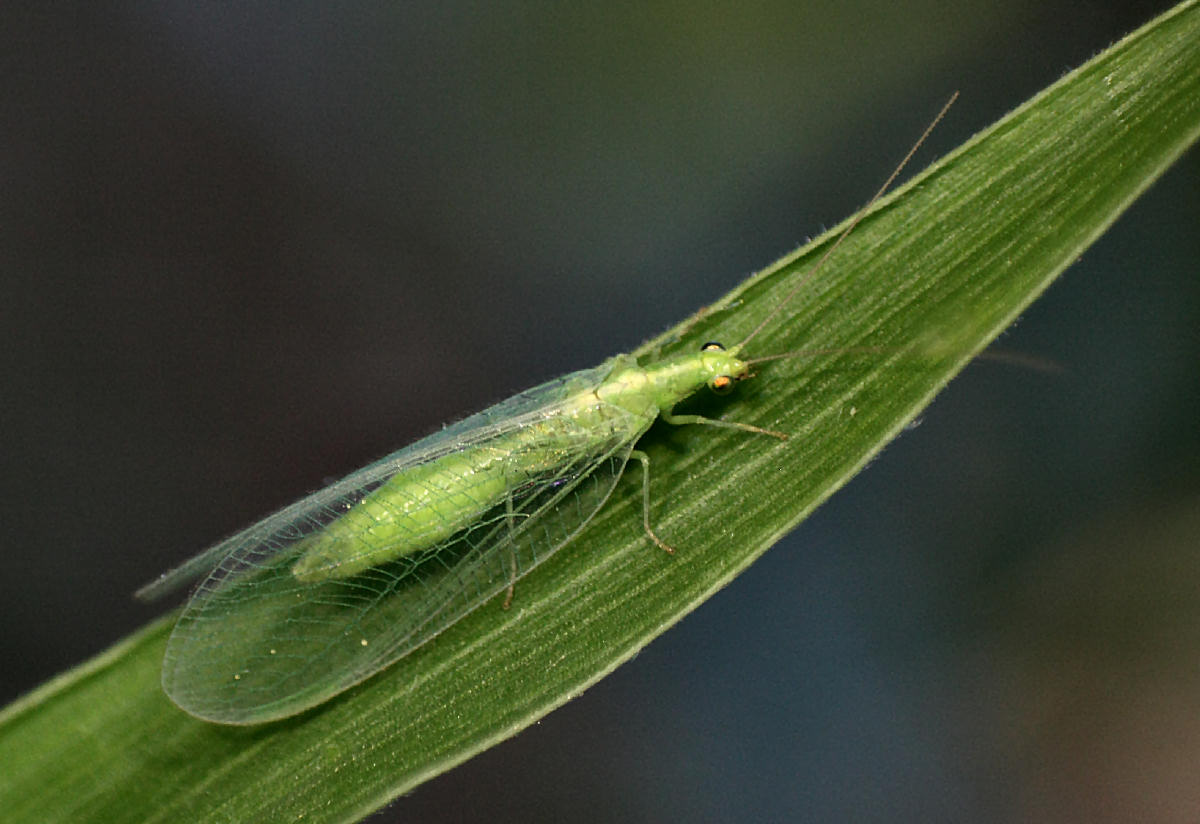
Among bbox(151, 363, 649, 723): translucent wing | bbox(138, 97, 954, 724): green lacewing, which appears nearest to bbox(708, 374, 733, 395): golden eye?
bbox(138, 97, 954, 724): green lacewing

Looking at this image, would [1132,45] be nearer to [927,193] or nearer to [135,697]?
[927,193]

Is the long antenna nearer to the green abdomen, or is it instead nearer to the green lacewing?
the green lacewing

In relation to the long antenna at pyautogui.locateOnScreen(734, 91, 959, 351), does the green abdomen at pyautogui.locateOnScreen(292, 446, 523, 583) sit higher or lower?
higher

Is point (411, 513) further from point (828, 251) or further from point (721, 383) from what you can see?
point (828, 251)

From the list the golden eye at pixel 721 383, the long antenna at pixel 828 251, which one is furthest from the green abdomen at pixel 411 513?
the long antenna at pixel 828 251

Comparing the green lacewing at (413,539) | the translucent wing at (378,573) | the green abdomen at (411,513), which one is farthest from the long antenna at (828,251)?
the green abdomen at (411,513)

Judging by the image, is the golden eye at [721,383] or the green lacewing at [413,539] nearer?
the green lacewing at [413,539]

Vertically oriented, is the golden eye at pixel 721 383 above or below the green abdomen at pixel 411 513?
below

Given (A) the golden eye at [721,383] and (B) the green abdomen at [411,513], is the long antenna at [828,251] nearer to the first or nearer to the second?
(A) the golden eye at [721,383]
